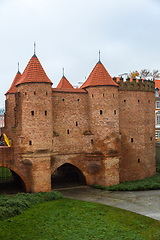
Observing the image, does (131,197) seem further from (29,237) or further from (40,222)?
(29,237)

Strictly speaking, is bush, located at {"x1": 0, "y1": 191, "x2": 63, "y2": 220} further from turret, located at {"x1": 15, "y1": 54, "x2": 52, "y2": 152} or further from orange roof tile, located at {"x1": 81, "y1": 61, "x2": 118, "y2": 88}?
orange roof tile, located at {"x1": 81, "y1": 61, "x2": 118, "y2": 88}

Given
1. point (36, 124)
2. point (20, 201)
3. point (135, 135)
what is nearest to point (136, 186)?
point (135, 135)

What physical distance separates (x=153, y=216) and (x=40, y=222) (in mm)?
7436

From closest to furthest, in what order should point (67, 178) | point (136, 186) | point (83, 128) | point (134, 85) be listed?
point (136, 186), point (83, 128), point (134, 85), point (67, 178)

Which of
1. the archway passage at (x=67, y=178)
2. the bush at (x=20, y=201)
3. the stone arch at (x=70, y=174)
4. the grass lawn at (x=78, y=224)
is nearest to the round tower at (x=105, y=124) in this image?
the stone arch at (x=70, y=174)

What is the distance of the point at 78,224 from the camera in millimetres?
17891

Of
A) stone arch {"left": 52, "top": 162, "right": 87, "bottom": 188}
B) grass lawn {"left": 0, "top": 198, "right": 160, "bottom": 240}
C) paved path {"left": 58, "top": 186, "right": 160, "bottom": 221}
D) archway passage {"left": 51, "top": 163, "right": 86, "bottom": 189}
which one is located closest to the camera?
grass lawn {"left": 0, "top": 198, "right": 160, "bottom": 240}

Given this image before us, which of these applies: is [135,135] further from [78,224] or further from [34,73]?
[78,224]

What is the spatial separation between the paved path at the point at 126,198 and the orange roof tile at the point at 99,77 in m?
10.2

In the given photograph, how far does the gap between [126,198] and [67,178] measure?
32.4ft

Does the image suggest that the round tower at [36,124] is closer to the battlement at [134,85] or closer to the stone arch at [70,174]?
the stone arch at [70,174]

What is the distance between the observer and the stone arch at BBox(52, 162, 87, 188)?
95.2ft

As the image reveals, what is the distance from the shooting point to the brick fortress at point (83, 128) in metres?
25.1

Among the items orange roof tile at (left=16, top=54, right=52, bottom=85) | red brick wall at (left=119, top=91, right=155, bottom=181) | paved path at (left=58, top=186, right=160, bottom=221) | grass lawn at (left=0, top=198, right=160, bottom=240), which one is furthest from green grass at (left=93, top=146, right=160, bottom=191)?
orange roof tile at (left=16, top=54, right=52, bottom=85)
